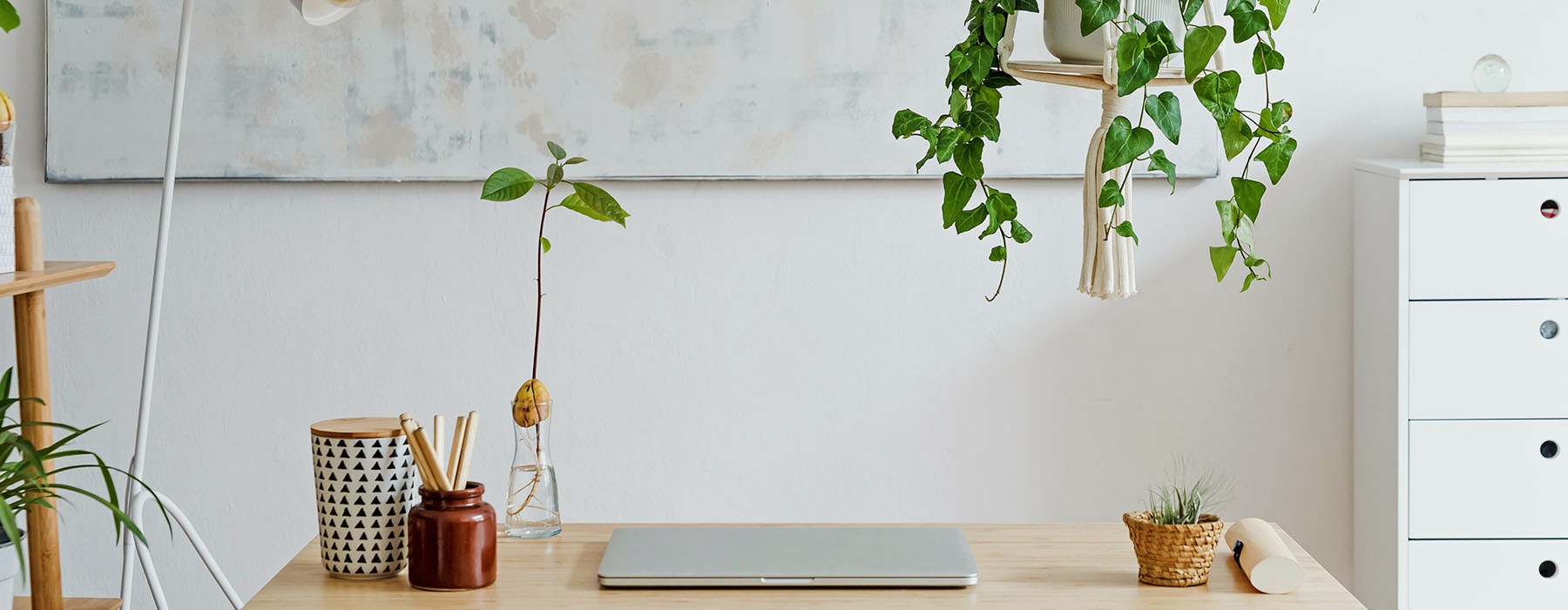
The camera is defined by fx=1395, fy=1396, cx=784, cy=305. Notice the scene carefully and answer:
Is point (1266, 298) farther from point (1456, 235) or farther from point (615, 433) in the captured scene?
point (615, 433)

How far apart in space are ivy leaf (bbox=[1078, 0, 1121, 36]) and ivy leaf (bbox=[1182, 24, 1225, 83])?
7 centimetres

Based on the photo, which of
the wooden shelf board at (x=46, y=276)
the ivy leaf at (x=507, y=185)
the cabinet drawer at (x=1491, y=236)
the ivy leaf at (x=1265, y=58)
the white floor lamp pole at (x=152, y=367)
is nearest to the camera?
the ivy leaf at (x=1265, y=58)

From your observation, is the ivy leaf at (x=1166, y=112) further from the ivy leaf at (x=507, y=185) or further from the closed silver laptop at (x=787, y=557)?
the ivy leaf at (x=507, y=185)

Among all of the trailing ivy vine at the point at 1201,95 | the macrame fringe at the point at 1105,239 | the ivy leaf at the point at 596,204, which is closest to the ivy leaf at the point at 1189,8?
the trailing ivy vine at the point at 1201,95

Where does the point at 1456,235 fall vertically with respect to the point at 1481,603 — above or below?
above

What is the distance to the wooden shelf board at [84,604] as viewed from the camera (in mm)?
2246

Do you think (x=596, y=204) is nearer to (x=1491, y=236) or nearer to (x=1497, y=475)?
(x=1491, y=236)

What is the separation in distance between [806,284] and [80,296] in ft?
4.50

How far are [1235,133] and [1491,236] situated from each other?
118cm

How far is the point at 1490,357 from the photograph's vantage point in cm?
226

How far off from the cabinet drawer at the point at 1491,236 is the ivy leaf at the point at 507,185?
144 centimetres

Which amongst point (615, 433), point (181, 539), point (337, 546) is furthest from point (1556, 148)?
point (181, 539)

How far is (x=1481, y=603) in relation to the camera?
230 cm

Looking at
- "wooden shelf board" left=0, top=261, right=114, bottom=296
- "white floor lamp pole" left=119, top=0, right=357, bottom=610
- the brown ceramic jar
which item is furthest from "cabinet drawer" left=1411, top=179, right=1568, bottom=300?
"wooden shelf board" left=0, top=261, right=114, bottom=296
